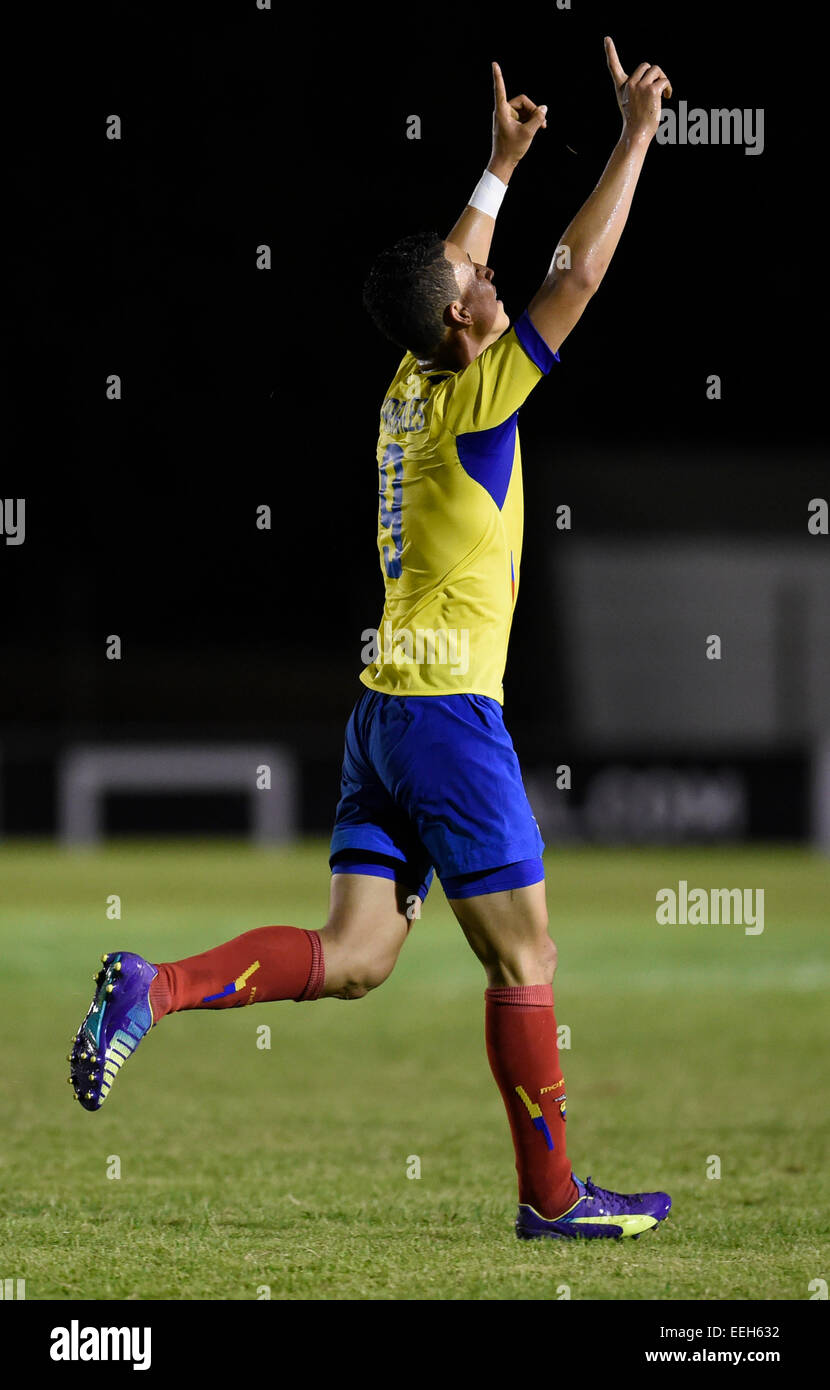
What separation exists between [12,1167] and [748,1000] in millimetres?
5618

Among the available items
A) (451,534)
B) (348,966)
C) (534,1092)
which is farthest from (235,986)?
(451,534)

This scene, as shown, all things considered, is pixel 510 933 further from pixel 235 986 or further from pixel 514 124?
pixel 514 124

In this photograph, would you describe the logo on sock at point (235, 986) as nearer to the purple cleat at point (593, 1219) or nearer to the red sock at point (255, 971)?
the red sock at point (255, 971)

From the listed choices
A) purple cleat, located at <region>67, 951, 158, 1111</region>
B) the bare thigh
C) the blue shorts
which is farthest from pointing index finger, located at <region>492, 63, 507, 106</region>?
purple cleat, located at <region>67, 951, 158, 1111</region>

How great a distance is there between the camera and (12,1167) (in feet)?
17.4

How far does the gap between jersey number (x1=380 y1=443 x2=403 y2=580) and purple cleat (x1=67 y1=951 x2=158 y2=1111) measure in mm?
1177

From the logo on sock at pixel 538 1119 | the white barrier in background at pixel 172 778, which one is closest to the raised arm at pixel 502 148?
the logo on sock at pixel 538 1119

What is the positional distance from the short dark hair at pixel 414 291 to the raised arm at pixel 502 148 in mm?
518

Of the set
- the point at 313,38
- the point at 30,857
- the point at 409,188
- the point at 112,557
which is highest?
the point at 313,38

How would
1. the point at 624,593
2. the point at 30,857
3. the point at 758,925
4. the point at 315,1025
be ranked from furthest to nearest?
1. the point at 624,593
2. the point at 30,857
3. the point at 758,925
4. the point at 315,1025

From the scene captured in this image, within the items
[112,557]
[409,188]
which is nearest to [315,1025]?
[409,188]

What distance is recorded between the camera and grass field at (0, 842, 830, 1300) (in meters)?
3.84

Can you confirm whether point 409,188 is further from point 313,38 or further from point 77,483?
point 77,483

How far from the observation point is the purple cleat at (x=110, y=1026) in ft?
12.3
